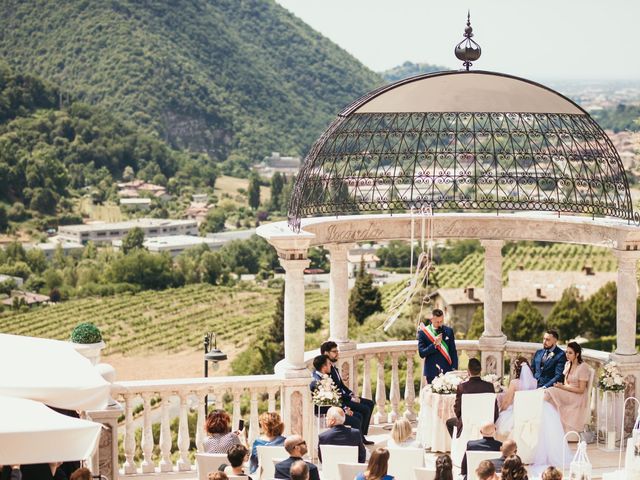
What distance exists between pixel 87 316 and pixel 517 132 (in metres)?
79.5

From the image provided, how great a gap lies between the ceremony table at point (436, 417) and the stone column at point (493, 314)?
2728mm

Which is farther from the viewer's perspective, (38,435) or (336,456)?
(336,456)

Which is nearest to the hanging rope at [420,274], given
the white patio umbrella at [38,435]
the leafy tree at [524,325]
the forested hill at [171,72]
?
the white patio umbrella at [38,435]

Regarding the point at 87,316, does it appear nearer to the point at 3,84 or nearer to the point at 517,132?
the point at 3,84

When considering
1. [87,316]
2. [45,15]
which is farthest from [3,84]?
[87,316]

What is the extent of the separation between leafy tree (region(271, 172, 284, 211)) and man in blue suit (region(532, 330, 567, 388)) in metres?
129

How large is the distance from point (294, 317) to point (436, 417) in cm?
207

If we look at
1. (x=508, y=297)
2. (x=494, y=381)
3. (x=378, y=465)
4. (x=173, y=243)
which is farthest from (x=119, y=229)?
(x=378, y=465)

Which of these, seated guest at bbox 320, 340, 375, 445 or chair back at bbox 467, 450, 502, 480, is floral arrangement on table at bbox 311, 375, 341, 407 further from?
chair back at bbox 467, 450, 502, 480

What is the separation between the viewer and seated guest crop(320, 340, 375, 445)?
42.2 ft

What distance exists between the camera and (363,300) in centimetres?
6844

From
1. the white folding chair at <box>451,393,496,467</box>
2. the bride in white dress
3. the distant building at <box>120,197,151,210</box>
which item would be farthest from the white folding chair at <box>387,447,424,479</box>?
the distant building at <box>120,197,151,210</box>

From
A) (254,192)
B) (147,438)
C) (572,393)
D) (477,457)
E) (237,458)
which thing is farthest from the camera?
(254,192)

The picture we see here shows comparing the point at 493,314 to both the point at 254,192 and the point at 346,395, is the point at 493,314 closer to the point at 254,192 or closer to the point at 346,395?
the point at 346,395
